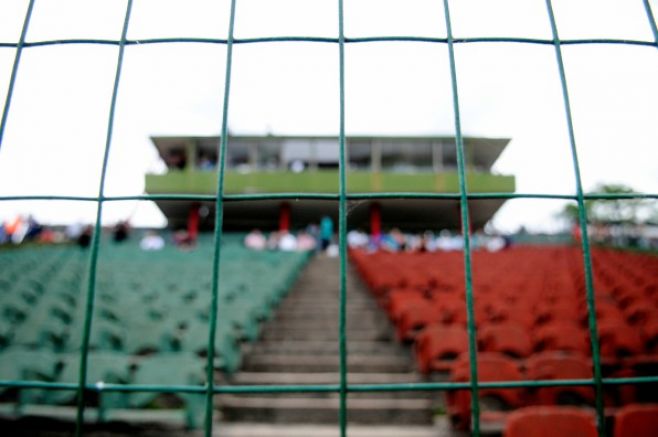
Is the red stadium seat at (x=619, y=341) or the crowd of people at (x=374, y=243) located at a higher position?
the crowd of people at (x=374, y=243)

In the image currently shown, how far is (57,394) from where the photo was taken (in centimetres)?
293

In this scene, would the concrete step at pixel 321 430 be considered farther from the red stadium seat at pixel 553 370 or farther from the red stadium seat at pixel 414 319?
the red stadium seat at pixel 414 319

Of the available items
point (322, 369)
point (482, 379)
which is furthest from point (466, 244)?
point (322, 369)

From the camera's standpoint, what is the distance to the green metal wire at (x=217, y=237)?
37.7 inches

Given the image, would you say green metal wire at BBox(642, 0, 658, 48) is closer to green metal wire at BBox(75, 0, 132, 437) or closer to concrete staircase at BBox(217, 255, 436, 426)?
green metal wire at BBox(75, 0, 132, 437)

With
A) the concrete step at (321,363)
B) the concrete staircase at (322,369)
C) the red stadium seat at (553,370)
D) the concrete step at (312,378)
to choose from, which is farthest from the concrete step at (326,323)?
the red stadium seat at (553,370)

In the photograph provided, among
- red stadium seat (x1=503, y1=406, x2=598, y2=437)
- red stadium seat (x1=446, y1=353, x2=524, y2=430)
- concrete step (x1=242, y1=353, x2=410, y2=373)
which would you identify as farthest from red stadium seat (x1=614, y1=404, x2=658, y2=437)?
concrete step (x1=242, y1=353, x2=410, y2=373)

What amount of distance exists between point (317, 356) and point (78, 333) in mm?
2174

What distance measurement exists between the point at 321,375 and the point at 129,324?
1.92 metres

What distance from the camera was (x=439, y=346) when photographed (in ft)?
11.8

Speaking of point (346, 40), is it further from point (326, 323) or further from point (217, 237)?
point (326, 323)

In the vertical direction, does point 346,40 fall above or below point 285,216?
below

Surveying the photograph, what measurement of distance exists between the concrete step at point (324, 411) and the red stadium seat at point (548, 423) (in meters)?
1.34

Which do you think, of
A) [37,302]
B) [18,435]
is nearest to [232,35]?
[18,435]
